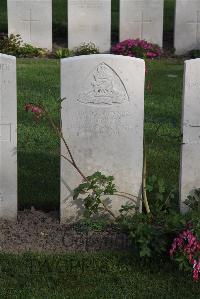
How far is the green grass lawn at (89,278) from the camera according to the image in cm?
514

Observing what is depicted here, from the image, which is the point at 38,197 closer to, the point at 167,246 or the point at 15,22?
the point at 167,246

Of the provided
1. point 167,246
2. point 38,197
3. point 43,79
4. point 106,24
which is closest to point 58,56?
point 106,24

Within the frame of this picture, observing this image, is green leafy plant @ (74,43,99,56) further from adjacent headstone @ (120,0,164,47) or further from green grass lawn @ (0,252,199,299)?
green grass lawn @ (0,252,199,299)

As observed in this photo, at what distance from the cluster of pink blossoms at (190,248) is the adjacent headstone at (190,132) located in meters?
0.72

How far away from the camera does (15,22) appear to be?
12.5m

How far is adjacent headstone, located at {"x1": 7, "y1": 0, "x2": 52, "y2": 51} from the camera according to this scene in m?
12.3

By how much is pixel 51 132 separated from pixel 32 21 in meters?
4.44

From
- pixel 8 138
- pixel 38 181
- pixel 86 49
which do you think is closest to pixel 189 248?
pixel 8 138

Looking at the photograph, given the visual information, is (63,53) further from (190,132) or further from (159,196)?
(159,196)

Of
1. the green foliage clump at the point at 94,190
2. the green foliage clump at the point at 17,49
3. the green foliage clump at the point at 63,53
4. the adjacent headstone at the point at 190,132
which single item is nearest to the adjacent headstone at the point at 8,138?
the green foliage clump at the point at 94,190

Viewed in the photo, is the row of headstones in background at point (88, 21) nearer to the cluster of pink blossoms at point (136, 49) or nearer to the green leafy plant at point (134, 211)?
the cluster of pink blossoms at point (136, 49)

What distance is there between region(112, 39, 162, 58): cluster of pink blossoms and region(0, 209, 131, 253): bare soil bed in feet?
20.6

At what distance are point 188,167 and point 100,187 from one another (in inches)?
25.0

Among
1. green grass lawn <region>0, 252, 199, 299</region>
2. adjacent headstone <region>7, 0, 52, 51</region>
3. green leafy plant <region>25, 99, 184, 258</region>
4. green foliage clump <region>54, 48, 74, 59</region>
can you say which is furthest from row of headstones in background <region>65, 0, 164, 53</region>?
green grass lawn <region>0, 252, 199, 299</region>
